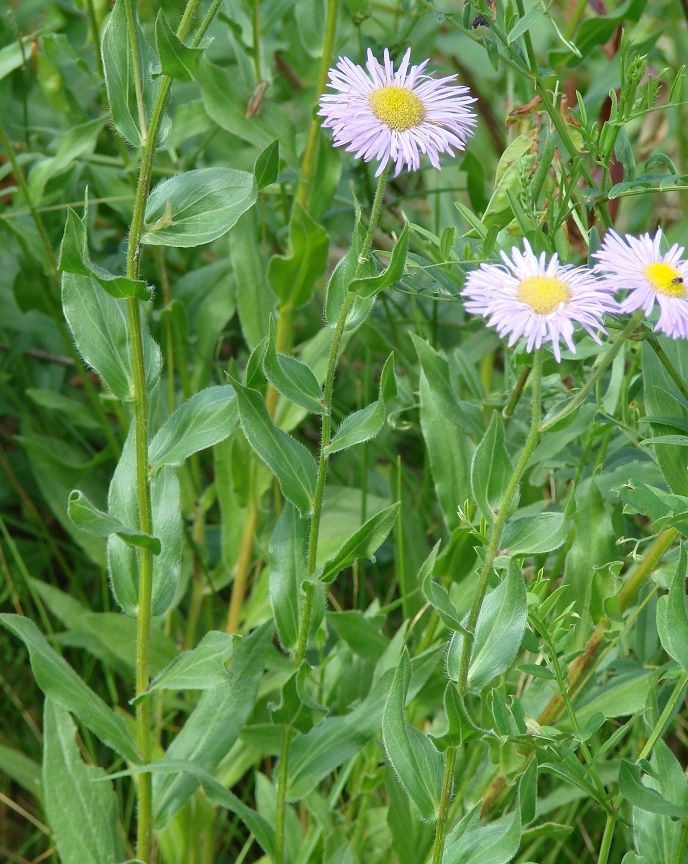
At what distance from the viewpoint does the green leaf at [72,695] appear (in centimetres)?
109

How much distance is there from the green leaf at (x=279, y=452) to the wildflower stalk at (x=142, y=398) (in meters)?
0.11

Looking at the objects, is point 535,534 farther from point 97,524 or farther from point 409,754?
point 97,524

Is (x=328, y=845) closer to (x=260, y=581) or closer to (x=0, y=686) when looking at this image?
(x=260, y=581)

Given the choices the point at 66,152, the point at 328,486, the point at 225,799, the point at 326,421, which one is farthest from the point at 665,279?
the point at 66,152

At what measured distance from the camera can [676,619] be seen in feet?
2.78

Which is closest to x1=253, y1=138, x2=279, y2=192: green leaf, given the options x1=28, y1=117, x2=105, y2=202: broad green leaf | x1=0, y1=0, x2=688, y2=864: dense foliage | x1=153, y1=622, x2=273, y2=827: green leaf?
x1=0, y1=0, x2=688, y2=864: dense foliage

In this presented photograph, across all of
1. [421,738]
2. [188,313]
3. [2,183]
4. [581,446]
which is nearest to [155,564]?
[421,738]

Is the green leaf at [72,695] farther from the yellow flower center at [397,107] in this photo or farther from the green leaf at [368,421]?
the yellow flower center at [397,107]

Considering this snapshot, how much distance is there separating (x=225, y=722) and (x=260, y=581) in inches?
12.8

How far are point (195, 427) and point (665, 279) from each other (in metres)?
0.46

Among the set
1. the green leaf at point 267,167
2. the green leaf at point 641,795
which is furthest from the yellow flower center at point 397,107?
the green leaf at point 641,795

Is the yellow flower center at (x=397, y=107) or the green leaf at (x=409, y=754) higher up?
the yellow flower center at (x=397, y=107)

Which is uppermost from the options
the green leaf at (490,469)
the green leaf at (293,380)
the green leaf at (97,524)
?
the green leaf at (293,380)

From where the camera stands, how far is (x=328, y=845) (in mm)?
1216
